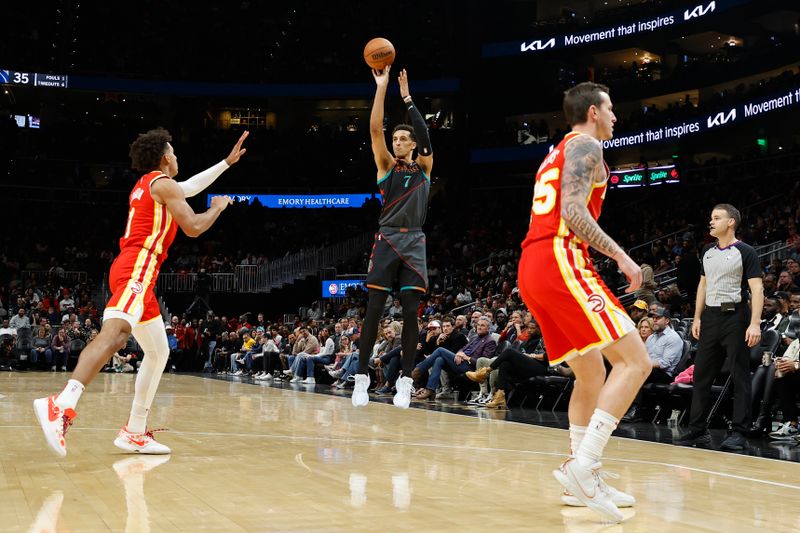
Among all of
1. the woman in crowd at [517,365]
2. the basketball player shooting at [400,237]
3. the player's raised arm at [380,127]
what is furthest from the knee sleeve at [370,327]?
the woman in crowd at [517,365]

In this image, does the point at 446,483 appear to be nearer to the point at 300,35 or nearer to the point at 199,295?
the point at 199,295

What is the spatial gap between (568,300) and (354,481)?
4.64 ft

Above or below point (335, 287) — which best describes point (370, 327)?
below

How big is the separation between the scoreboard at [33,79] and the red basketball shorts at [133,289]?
30845 mm

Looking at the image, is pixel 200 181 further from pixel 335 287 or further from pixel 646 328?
pixel 335 287

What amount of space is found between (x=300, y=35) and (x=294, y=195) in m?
7.90

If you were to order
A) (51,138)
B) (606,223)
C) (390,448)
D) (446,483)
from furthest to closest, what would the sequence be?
1. (51,138)
2. (606,223)
3. (390,448)
4. (446,483)

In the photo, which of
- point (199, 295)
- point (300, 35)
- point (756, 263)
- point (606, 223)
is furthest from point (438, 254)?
point (756, 263)

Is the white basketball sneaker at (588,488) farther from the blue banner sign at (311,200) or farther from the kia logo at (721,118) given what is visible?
the blue banner sign at (311,200)

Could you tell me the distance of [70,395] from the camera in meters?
4.71

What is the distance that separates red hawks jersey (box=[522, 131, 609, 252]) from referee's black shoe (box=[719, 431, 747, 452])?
3.26 metres

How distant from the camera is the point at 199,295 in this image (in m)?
27.1

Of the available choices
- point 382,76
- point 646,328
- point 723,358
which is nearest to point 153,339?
point 382,76

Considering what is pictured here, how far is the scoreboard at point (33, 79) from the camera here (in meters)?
32.5
